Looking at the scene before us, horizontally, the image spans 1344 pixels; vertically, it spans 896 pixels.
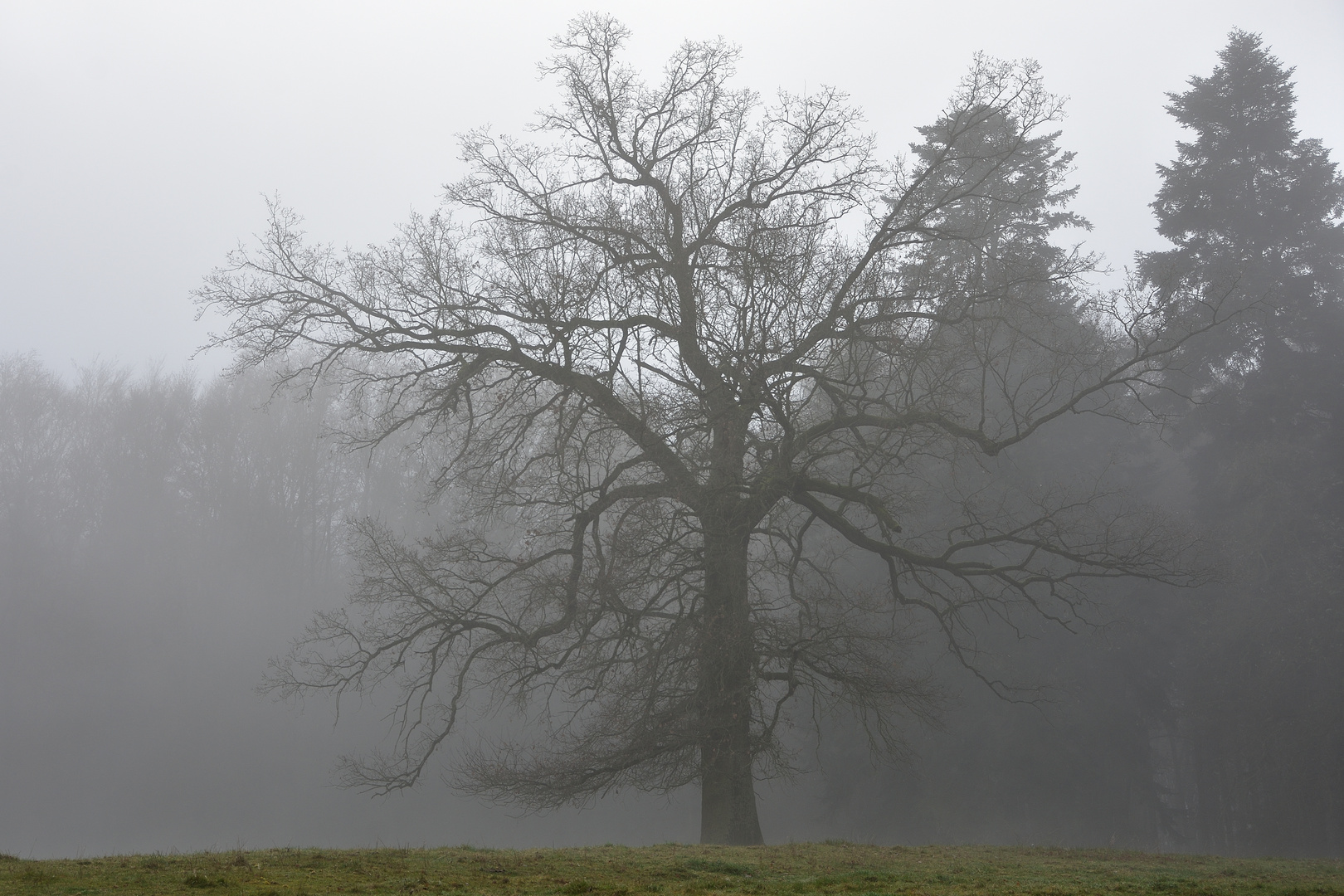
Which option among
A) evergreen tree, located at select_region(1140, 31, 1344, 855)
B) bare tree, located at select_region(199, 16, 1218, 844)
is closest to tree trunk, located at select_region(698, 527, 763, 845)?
bare tree, located at select_region(199, 16, 1218, 844)

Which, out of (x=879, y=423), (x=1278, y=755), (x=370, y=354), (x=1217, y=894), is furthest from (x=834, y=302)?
(x=1278, y=755)

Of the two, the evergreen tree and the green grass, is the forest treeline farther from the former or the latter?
the green grass

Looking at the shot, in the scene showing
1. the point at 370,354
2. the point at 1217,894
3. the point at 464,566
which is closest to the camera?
the point at 1217,894

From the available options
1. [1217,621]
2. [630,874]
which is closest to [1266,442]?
[1217,621]

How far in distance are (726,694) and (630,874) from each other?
390cm

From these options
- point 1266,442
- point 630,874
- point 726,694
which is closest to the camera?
point 630,874

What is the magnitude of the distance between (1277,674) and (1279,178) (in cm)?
1152

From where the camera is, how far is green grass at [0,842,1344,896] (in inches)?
218

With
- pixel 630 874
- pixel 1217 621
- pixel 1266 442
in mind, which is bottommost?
pixel 630 874

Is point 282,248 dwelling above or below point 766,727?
above

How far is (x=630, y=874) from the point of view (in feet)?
22.1

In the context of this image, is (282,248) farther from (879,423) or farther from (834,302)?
(879,423)

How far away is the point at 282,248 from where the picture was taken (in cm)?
1262

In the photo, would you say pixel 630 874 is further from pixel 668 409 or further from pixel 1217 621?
pixel 1217 621
